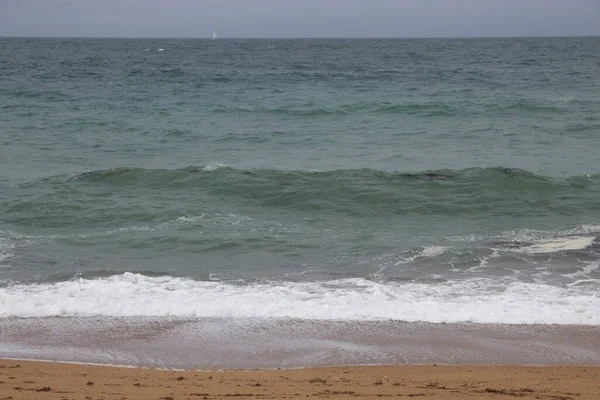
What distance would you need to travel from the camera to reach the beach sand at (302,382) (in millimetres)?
6199

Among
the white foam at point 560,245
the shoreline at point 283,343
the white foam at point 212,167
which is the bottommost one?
the shoreline at point 283,343

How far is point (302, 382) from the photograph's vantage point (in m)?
6.64

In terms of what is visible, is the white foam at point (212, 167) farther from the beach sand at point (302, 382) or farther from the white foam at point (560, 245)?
the beach sand at point (302, 382)

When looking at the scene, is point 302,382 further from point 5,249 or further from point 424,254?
point 5,249

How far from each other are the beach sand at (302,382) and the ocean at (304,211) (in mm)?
1572

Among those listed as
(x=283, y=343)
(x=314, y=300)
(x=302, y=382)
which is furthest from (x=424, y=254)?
(x=302, y=382)

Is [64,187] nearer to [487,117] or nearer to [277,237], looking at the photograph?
[277,237]

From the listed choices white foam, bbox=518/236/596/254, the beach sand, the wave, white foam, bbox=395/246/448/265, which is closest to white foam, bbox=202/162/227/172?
the wave

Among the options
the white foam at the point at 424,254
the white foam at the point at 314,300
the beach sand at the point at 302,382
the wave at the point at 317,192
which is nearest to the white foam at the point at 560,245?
the white foam at the point at 424,254

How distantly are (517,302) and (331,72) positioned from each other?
39.2 m

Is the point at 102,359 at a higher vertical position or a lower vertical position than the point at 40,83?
lower

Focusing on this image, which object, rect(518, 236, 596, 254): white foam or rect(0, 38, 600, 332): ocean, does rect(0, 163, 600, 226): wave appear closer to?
rect(0, 38, 600, 332): ocean

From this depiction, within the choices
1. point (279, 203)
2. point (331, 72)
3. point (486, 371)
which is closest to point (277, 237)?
point (279, 203)

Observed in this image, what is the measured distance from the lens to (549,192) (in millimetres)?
15523
